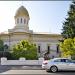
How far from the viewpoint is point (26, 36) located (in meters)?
66.9

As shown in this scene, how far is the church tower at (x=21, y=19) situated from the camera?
225 feet

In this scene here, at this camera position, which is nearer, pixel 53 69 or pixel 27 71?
pixel 53 69

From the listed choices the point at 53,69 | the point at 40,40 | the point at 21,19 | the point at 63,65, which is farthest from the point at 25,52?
the point at 21,19

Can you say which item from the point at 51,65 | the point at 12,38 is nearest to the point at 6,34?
the point at 12,38

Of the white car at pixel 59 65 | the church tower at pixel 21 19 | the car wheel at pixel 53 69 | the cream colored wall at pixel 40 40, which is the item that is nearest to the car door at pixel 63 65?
the white car at pixel 59 65

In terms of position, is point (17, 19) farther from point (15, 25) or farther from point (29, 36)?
point (29, 36)

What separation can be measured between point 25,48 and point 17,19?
25.0 meters

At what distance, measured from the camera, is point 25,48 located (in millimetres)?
46844

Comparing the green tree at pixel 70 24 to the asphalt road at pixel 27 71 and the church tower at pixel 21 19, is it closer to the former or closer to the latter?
the asphalt road at pixel 27 71

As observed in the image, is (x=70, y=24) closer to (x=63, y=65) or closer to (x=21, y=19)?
(x=63, y=65)

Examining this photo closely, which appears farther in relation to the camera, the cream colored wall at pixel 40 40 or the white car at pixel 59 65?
the cream colored wall at pixel 40 40

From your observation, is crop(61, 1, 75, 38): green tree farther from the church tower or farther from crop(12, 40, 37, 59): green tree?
the church tower

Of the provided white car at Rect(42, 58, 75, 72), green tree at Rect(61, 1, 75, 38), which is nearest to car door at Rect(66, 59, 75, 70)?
white car at Rect(42, 58, 75, 72)

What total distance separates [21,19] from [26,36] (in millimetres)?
6020
